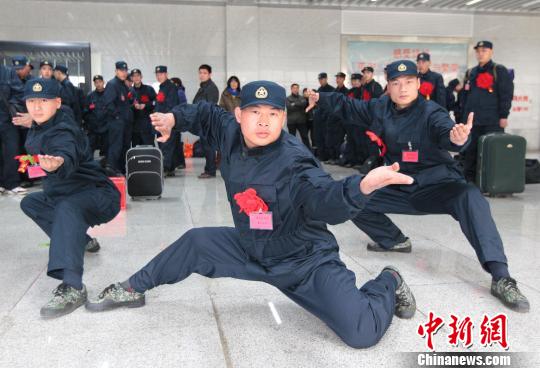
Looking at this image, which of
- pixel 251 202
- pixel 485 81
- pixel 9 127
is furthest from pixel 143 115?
pixel 251 202

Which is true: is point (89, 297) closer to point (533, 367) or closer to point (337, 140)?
point (533, 367)

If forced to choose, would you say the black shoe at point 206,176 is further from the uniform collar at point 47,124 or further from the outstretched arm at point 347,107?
the uniform collar at point 47,124

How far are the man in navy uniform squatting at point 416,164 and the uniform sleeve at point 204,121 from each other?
1168 mm

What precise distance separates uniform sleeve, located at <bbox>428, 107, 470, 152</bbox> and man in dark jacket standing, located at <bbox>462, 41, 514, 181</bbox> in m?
3.36

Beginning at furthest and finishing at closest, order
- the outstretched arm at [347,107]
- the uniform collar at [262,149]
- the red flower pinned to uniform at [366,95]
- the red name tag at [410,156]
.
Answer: the red flower pinned to uniform at [366,95] → the outstretched arm at [347,107] → the red name tag at [410,156] → the uniform collar at [262,149]

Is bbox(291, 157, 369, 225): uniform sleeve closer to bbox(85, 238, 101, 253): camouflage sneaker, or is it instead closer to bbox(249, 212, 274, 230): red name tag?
bbox(249, 212, 274, 230): red name tag

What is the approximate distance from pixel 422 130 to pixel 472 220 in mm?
745

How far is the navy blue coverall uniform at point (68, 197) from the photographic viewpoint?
108 inches

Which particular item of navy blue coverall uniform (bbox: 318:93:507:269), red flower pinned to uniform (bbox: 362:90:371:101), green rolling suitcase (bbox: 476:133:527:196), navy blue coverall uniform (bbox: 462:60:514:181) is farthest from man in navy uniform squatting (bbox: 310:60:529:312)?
red flower pinned to uniform (bbox: 362:90:371:101)

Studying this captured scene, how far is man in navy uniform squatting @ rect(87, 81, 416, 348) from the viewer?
2246 mm

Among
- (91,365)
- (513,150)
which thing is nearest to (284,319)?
(91,365)

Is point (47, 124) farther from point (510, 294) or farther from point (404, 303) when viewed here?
point (510, 294)

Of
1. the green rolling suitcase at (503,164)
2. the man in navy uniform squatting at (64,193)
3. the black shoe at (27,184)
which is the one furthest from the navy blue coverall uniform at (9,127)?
the green rolling suitcase at (503,164)

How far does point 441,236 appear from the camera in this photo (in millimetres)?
4297
